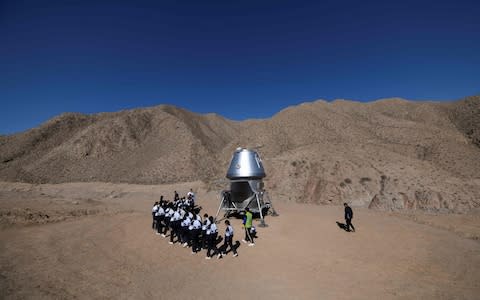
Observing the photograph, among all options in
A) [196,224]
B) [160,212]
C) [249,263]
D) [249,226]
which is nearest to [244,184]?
[249,226]

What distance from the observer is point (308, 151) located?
3684cm

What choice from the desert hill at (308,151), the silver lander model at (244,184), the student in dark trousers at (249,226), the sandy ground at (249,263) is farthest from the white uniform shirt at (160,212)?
the desert hill at (308,151)

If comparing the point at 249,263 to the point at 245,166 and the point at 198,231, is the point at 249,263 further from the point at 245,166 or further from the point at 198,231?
the point at 245,166

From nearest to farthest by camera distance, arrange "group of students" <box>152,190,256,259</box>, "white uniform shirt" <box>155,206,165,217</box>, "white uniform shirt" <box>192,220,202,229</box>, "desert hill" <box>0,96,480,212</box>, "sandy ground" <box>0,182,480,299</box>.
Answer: "sandy ground" <box>0,182,480,299</box>
"group of students" <box>152,190,256,259</box>
"white uniform shirt" <box>192,220,202,229</box>
"white uniform shirt" <box>155,206,165,217</box>
"desert hill" <box>0,96,480,212</box>

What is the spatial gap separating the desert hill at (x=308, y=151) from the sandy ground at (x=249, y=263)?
10.4 metres

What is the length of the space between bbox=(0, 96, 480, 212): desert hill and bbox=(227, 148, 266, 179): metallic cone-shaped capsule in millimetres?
2791

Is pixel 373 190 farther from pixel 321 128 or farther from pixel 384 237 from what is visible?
pixel 321 128

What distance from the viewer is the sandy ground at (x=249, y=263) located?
8.39 meters

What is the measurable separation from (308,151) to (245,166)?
2061 cm

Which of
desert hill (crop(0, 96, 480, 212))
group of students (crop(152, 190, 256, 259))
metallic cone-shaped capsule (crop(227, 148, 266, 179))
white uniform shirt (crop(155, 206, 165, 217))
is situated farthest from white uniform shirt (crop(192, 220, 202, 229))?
desert hill (crop(0, 96, 480, 212))

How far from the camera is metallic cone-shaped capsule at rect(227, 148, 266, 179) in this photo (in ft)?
59.9

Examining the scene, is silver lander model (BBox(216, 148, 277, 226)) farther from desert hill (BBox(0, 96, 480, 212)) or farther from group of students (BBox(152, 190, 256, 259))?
group of students (BBox(152, 190, 256, 259))

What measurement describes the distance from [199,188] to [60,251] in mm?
25606

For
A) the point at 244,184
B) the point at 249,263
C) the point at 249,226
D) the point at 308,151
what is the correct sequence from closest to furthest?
the point at 249,263 < the point at 249,226 < the point at 244,184 < the point at 308,151
